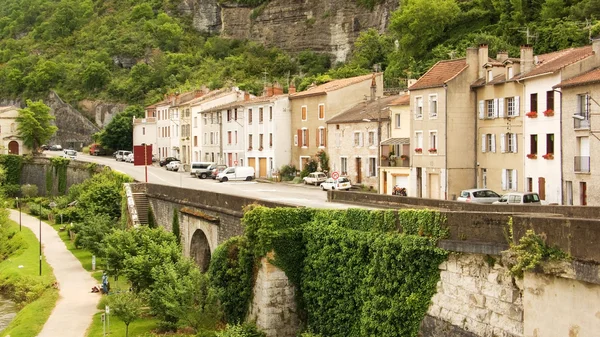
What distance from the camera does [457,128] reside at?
41.2 m

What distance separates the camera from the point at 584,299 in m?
11.9

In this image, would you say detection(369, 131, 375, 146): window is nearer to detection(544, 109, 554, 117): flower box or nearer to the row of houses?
the row of houses

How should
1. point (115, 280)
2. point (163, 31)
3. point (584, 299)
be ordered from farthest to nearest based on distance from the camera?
point (163, 31)
point (115, 280)
point (584, 299)

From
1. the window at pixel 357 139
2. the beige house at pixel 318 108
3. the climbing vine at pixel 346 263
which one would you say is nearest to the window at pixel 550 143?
the climbing vine at pixel 346 263

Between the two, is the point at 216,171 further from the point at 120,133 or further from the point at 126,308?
the point at 126,308

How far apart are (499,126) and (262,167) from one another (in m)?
28.5

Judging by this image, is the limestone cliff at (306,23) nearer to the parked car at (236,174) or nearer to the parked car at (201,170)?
the parked car at (201,170)

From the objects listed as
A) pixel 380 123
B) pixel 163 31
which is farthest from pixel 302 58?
pixel 380 123

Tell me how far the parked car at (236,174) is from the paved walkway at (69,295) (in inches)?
499

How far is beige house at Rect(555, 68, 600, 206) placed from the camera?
31406mm

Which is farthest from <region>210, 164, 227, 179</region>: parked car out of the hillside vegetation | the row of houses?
the hillside vegetation

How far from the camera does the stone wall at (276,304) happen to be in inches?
829

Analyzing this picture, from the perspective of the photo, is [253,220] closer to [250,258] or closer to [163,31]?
[250,258]

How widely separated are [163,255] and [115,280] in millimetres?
7051
